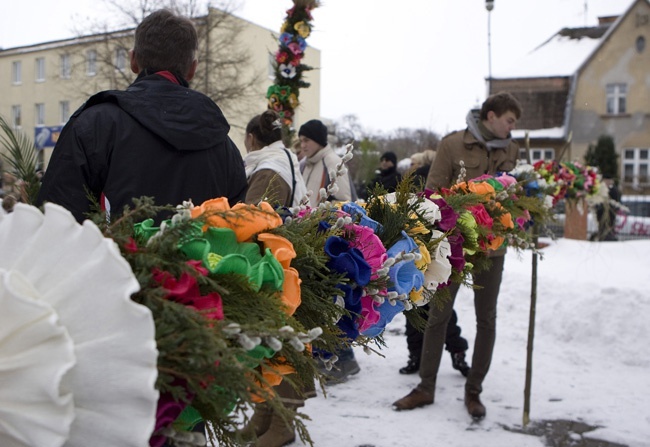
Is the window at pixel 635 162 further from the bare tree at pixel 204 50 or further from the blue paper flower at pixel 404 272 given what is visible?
the blue paper flower at pixel 404 272

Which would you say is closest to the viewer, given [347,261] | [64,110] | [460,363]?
[347,261]

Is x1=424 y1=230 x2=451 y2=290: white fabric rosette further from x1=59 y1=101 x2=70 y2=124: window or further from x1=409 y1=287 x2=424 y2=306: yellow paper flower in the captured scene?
x1=59 y1=101 x2=70 y2=124: window

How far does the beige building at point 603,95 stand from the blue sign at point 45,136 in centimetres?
3025

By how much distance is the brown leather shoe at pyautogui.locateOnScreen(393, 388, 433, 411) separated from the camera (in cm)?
448

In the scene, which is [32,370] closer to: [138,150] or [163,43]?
[138,150]

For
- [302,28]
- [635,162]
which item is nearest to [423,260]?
[302,28]

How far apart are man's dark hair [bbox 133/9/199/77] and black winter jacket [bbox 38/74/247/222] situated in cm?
9

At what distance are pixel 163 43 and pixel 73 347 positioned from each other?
4.79 feet

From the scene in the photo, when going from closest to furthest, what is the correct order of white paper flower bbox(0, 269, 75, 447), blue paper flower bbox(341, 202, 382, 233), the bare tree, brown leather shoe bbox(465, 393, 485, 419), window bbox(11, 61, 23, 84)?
white paper flower bbox(0, 269, 75, 447) < blue paper flower bbox(341, 202, 382, 233) < brown leather shoe bbox(465, 393, 485, 419) < the bare tree < window bbox(11, 61, 23, 84)

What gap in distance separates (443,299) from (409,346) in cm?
317

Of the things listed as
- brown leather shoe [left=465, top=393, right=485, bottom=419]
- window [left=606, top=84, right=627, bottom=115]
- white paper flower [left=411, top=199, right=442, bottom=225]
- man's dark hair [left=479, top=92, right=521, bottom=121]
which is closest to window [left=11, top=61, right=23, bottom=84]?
window [left=606, top=84, right=627, bottom=115]

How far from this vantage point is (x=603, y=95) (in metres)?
31.2

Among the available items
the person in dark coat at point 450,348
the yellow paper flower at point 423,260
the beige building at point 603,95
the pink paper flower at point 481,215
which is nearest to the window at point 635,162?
the beige building at point 603,95

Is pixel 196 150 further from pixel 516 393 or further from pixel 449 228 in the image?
pixel 516 393
